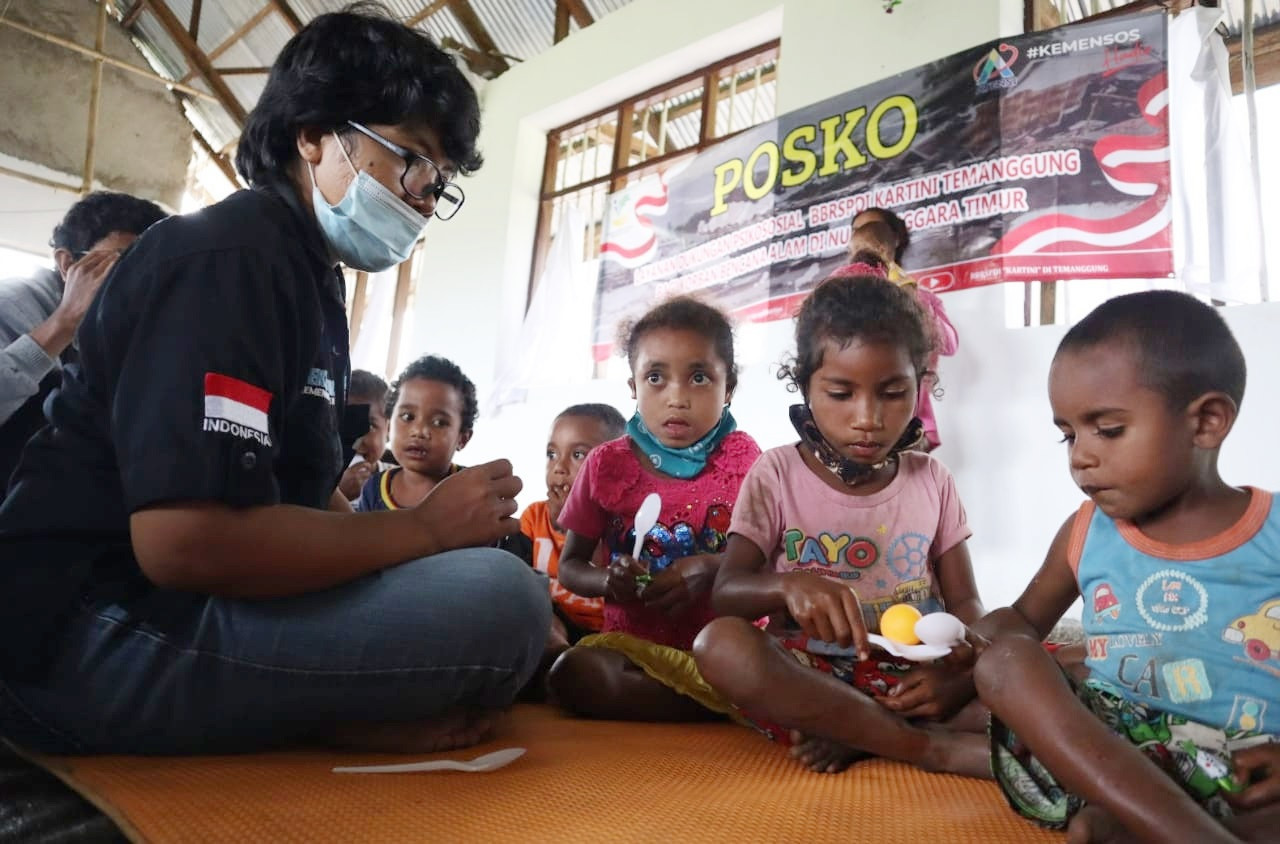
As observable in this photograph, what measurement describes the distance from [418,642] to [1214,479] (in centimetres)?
99

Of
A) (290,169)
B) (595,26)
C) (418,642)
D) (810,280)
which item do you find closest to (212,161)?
(595,26)

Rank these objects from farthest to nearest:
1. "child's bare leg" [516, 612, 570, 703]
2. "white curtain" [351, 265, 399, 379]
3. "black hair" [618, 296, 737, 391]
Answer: "white curtain" [351, 265, 399, 379] < "black hair" [618, 296, 737, 391] < "child's bare leg" [516, 612, 570, 703]

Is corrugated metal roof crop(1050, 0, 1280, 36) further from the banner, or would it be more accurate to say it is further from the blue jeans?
the blue jeans

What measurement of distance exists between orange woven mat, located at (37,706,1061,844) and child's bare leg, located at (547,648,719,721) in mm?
296

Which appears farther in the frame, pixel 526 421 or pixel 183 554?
pixel 526 421

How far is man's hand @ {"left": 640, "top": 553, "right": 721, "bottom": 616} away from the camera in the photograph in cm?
150

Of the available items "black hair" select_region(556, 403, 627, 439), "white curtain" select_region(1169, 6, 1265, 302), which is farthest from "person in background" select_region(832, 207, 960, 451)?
"black hair" select_region(556, 403, 627, 439)

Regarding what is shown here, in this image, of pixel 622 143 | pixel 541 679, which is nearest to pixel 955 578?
pixel 541 679

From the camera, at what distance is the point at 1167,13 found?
2664 millimetres

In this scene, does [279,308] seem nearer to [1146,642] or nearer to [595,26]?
[1146,642]

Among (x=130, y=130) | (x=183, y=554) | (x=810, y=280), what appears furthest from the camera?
(x=130, y=130)

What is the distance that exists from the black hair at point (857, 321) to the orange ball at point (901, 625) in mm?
552

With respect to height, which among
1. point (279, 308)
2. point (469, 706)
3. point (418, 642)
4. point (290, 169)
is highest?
point (290, 169)

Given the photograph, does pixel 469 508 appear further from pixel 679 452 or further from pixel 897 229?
pixel 897 229
